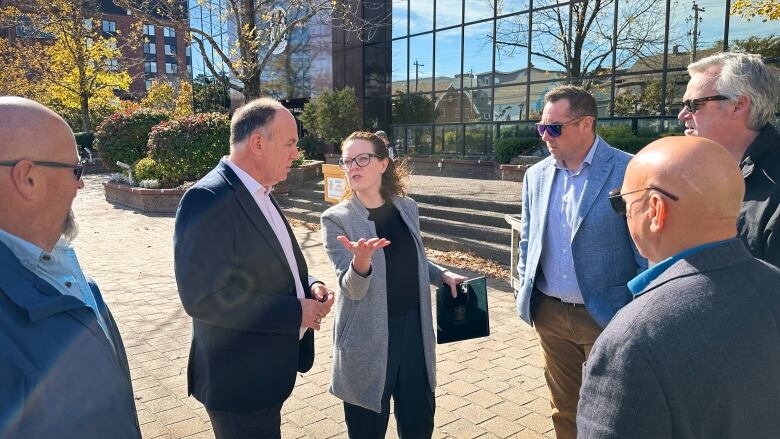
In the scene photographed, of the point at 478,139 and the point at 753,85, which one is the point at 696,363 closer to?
the point at 753,85

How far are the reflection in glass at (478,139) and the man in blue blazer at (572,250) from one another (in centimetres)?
1625

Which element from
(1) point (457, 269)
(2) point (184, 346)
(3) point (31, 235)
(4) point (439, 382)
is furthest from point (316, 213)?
(3) point (31, 235)

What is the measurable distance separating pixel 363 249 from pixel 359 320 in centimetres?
48

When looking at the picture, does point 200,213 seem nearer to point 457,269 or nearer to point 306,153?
point 457,269

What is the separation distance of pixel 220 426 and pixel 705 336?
1.93 meters

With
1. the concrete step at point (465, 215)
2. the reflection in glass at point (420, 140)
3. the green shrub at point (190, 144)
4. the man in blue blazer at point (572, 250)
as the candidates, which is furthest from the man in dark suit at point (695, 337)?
the reflection in glass at point (420, 140)

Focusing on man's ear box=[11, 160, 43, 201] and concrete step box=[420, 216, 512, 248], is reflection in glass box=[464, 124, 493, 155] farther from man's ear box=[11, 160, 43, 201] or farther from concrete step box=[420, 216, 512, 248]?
man's ear box=[11, 160, 43, 201]

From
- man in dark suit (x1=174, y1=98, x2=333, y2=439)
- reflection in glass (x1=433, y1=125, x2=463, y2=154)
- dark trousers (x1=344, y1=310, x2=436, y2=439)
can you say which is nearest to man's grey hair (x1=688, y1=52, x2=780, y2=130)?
dark trousers (x1=344, y1=310, x2=436, y2=439)

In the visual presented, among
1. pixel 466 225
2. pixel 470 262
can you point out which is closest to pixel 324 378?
pixel 470 262

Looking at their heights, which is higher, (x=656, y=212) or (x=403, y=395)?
(x=656, y=212)

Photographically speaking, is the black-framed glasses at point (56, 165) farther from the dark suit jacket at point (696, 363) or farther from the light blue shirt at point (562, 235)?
the light blue shirt at point (562, 235)

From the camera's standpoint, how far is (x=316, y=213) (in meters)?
12.3

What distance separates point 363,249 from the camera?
2451mm

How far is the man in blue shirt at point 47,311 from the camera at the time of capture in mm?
1243
